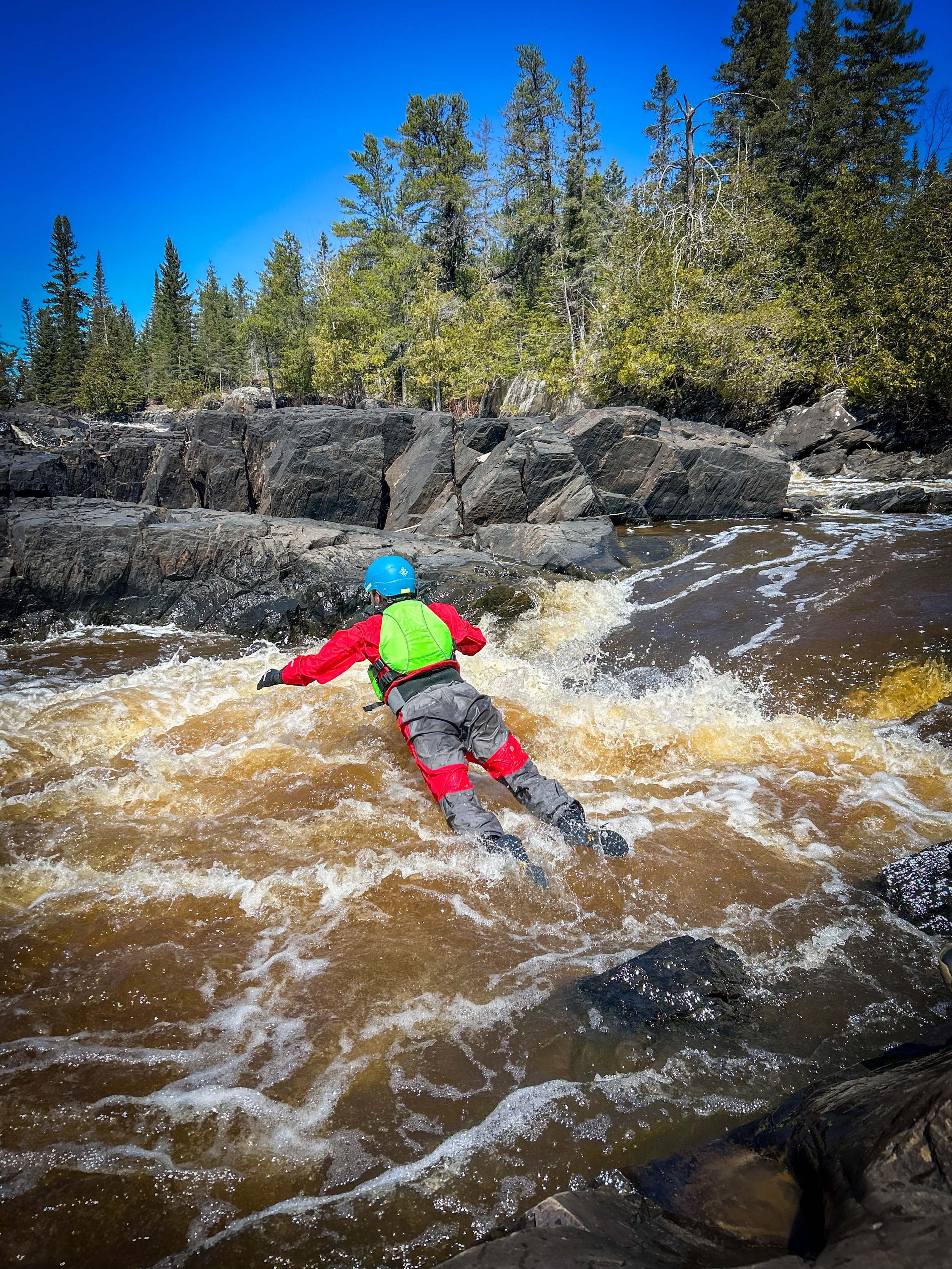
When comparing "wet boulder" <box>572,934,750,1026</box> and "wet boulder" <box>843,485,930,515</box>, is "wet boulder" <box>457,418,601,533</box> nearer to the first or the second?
"wet boulder" <box>843,485,930,515</box>

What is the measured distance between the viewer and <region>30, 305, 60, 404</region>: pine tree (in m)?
69.8

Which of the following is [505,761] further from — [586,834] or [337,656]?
[337,656]

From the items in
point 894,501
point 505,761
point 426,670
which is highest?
point 894,501

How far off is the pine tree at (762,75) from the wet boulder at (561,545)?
102 feet

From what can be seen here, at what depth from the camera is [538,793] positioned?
4.70 meters

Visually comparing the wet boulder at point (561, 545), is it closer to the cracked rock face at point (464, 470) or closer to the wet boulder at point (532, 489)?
the wet boulder at point (532, 489)

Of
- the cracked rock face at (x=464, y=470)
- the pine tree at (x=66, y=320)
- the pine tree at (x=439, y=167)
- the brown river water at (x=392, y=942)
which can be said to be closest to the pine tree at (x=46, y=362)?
the pine tree at (x=66, y=320)

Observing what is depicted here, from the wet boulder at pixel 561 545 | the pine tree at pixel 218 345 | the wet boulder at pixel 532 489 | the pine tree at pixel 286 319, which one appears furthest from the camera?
the pine tree at pixel 218 345

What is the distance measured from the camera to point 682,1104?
7.98 ft

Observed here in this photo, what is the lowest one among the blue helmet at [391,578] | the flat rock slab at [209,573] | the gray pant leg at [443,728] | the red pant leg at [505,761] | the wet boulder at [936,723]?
the wet boulder at [936,723]

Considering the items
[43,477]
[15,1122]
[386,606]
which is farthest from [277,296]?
[15,1122]

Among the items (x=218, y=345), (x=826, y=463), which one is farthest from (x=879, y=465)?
(x=218, y=345)

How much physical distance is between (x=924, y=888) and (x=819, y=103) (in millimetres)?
42632

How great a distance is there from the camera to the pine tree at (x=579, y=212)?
33031mm
